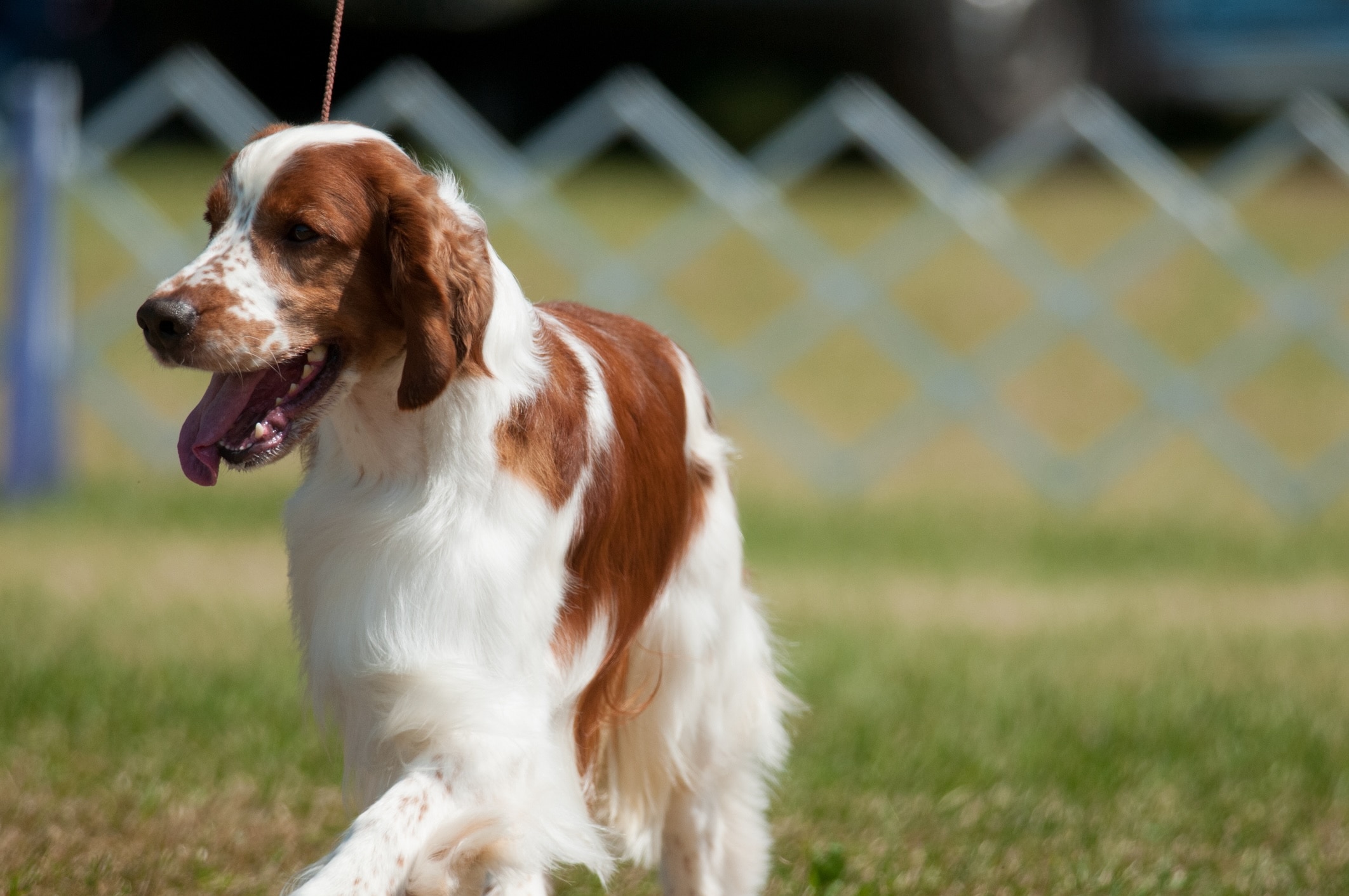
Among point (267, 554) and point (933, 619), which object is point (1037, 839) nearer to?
point (933, 619)

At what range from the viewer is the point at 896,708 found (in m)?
4.98

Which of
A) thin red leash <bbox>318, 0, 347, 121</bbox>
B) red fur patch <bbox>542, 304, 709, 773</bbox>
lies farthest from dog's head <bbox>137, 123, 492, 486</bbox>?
red fur patch <bbox>542, 304, 709, 773</bbox>

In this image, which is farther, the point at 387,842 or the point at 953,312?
the point at 953,312

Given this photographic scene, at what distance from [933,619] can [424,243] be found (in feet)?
12.4

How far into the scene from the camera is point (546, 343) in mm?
3008

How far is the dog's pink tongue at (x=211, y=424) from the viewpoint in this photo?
2.74 m

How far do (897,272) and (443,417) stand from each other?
19.2 ft

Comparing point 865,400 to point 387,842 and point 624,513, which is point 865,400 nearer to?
point 624,513

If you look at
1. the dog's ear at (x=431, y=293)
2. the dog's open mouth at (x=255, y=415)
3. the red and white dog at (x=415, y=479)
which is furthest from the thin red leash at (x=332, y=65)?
the dog's open mouth at (x=255, y=415)

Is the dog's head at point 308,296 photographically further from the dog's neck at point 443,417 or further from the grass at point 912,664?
the grass at point 912,664

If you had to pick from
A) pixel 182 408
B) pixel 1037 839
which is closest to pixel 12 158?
pixel 182 408

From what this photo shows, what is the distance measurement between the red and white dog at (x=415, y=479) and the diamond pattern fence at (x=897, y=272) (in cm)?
531

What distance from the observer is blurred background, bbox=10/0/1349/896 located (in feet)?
13.6

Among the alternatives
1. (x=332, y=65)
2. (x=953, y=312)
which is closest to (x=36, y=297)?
(x=332, y=65)
